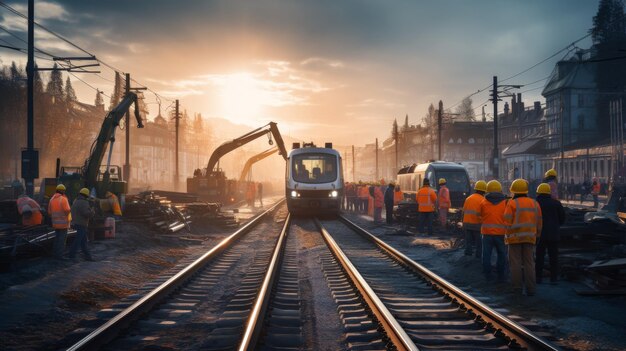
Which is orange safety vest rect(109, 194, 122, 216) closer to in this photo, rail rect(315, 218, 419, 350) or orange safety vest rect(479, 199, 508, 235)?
rail rect(315, 218, 419, 350)

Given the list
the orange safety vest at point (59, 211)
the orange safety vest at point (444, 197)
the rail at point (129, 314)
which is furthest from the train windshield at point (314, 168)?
the orange safety vest at point (59, 211)

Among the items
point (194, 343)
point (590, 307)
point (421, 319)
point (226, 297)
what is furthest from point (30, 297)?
point (590, 307)

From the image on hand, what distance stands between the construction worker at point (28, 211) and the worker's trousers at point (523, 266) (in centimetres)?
1332

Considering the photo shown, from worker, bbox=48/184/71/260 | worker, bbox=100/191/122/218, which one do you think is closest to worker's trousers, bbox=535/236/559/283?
worker, bbox=48/184/71/260

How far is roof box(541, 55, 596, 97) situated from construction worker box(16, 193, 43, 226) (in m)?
75.7

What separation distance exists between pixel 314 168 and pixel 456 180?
683 cm

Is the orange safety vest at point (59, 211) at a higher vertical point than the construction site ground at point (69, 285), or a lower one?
higher

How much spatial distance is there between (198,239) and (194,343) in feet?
40.5

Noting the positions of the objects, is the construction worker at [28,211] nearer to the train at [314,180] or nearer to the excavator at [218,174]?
the train at [314,180]

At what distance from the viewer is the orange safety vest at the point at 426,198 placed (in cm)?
1848

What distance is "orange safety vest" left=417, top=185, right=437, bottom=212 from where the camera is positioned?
18.5 meters

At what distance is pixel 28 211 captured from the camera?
16.3 metres

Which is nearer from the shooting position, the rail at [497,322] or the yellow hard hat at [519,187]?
the rail at [497,322]

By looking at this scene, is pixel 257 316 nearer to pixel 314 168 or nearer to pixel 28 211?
pixel 28 211
